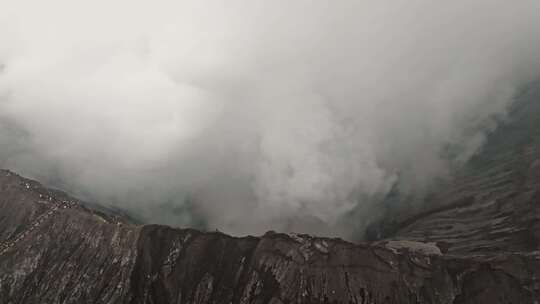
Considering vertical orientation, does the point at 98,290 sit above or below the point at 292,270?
below

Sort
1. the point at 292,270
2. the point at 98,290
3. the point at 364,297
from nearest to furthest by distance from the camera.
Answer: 1. the point at 364,297
2. the point at 292,270
3. the point at 98,290

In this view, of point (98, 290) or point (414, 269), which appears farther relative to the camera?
point (98, 290)

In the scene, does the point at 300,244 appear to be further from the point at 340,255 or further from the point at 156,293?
the point at 156,293

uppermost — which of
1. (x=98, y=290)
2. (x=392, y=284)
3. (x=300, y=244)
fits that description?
(x=300, y=244)

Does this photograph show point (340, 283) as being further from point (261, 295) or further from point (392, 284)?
point (261, 295)

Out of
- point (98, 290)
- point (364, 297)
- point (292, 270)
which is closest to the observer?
point (364, 297)

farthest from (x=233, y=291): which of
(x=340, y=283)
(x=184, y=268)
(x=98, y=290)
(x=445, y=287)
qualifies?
(x=445, y=287)

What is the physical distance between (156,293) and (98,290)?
26290mm

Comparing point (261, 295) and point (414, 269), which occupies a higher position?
point (414, 269)

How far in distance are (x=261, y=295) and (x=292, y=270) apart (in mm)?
15154

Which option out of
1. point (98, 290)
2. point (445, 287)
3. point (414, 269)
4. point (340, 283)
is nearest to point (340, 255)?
point (340, 283)

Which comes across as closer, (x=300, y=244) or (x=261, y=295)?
(x=261, y=295)

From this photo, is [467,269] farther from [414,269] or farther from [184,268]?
[184,268]

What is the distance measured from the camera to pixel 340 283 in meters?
178
